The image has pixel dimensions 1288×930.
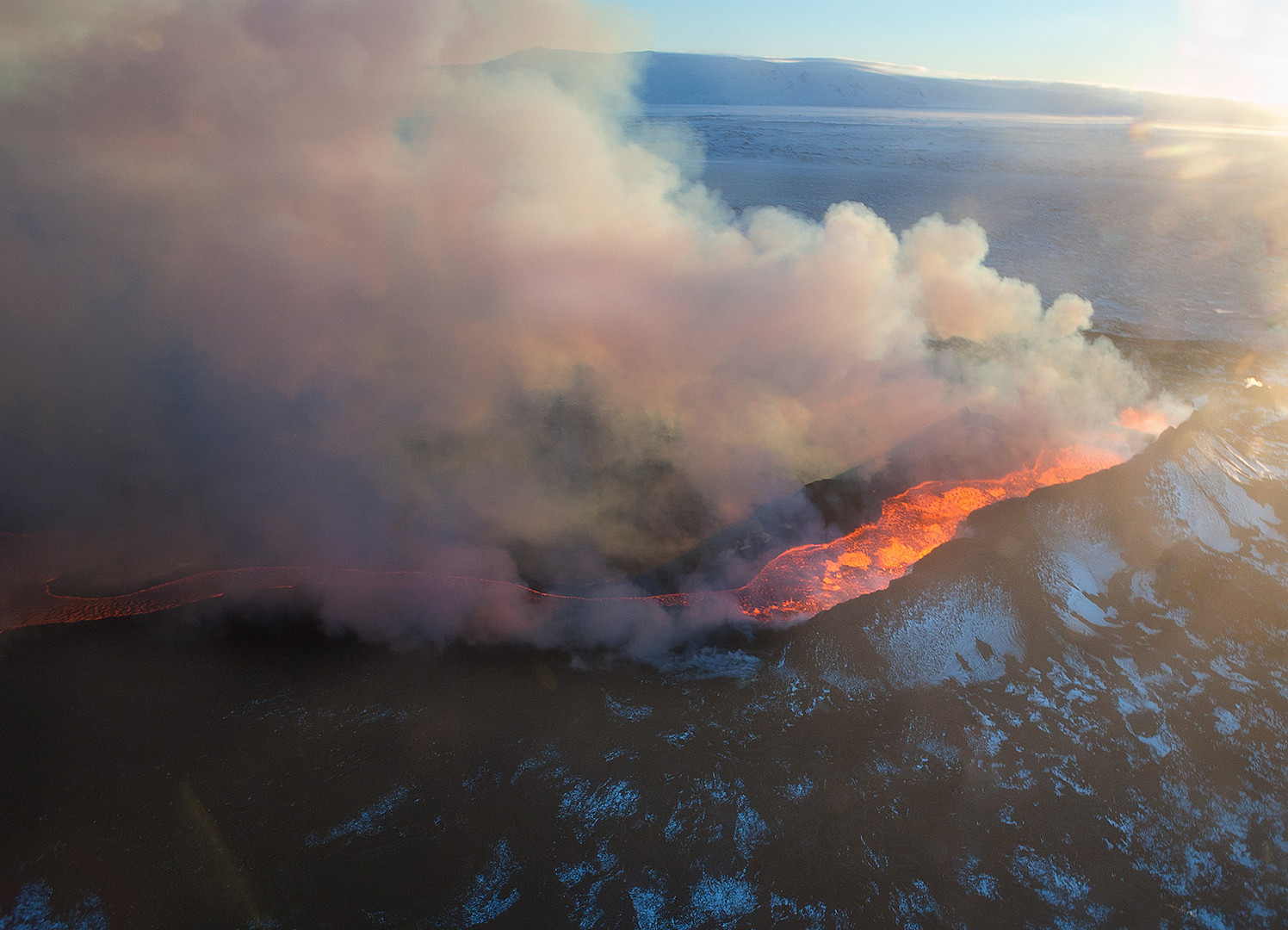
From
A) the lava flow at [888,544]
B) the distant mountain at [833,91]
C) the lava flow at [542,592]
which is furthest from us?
the distant mountain at [833,91]

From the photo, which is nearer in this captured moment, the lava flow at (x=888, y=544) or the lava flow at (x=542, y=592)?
the lava flow at (x=542, y=592)

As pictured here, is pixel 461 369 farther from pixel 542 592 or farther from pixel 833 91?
pixel 833 91

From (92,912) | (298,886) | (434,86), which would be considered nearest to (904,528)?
(298,886)

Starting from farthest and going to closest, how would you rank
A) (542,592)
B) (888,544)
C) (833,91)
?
(833,91) < (888,544) < (542,592)

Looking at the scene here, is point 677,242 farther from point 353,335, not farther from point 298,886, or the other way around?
point 298,886

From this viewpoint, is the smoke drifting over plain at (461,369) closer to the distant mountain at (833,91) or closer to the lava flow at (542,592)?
the lava flow at (542,592)

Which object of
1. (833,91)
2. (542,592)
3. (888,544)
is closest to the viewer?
(542,592)

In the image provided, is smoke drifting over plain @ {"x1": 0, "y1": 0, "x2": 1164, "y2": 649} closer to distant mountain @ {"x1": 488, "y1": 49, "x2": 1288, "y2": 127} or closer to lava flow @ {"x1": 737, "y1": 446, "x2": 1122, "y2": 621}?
lava flow @ {"x1": 737, "y1": 446, "x2": 1122, "y2": 621}

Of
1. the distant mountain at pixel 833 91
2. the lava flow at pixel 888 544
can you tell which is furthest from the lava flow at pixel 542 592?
the distant mountain at pixel 833 91

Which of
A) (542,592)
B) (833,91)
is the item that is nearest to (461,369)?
(542,592)

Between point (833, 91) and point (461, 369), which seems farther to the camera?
point (833, 91)
